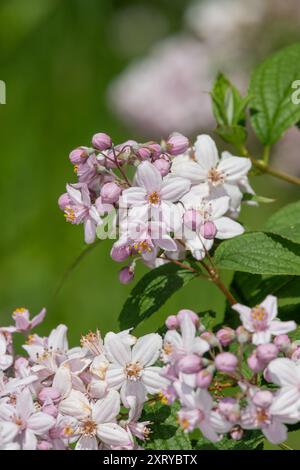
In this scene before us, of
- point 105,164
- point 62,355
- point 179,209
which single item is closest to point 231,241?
point 179,209

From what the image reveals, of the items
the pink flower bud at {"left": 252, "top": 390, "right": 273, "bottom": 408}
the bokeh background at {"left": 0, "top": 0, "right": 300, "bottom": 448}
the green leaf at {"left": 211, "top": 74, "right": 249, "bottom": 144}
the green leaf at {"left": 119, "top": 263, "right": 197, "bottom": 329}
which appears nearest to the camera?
the pink flower bud at {"left": 252, "top": 390, "right": 273, "bottom": 408}

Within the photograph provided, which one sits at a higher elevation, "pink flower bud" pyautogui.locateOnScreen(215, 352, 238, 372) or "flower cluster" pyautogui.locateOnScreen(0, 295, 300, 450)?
"pink flower bud" pyautogui.locateOnScreen(215, 352, 238, 372)

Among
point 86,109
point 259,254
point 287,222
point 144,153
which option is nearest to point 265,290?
point 287,222

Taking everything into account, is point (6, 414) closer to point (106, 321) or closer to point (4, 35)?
point (106, 321)

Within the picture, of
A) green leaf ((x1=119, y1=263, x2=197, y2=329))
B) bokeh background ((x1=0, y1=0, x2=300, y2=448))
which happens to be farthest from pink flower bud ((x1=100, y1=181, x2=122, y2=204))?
bokeh background ((x1=0, y1=0, x2=300, y2=448))

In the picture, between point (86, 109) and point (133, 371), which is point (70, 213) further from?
point (86, 109)

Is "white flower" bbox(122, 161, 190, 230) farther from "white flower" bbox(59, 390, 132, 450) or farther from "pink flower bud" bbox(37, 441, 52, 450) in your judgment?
"pink flower bud" bbox(37, 441, 52, 450)
